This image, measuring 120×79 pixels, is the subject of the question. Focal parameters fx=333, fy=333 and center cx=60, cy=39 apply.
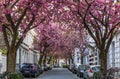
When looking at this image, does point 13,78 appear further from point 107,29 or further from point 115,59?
point 115,59

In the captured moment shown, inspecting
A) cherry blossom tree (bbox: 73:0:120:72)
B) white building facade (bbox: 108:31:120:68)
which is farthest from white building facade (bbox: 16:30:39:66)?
cherry blossom tree (bbox: 73:0:120:72)

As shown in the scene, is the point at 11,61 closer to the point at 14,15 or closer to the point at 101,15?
→ the point at 14,15

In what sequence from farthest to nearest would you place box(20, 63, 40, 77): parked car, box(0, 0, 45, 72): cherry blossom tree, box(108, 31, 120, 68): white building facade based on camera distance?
1. box(20, 63, 40, 77): parked car
2. box(108, 31, 120, 68): white building facade
3. box(0, 0, 45, 72): cherry blossom tree

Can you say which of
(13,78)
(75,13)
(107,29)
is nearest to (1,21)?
(13,78)

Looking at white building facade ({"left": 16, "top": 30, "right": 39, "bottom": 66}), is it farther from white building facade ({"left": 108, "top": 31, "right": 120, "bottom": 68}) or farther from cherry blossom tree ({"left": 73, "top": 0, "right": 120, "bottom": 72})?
cherry blossom tree ({"left": 73, "top": 0, "right": 120, "bottom": 72})

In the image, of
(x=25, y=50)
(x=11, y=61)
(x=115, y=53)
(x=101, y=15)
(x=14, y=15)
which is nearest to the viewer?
(x=11, y=61)

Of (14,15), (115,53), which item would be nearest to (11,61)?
(14,15)

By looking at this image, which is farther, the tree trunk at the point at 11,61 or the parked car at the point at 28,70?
the parked car at the point at 28,70

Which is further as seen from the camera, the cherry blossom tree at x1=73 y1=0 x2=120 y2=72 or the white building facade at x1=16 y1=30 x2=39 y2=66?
the white building facade at x1=16 y1=30 x2=39 y2=66

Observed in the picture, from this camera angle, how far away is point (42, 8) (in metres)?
20.1

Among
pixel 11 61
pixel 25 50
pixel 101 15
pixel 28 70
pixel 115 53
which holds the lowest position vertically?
pixel 28 70

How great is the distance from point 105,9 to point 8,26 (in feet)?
20.0

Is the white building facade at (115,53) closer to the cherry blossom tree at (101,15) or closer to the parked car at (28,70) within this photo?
the parked car at (28,70)

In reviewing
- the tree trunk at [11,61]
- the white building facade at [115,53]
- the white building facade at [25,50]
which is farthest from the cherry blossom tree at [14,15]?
the white building facade at [25,50]
